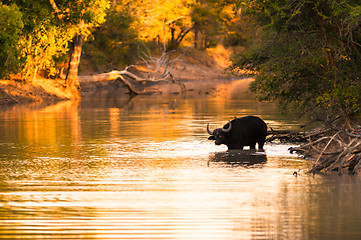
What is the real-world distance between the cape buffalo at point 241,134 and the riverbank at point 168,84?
1.44 meters

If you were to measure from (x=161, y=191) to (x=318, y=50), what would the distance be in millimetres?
6249

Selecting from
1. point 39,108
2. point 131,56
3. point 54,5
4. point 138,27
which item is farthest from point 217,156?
point 131,56

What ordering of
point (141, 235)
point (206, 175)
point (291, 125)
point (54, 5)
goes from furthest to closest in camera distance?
1. point (54, 5)
2. point (291, 125)
3. point (206, 175)
4. point (141, 235)

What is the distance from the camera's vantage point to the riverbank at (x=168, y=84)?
1764 inches

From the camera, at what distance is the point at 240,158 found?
57.1 ft

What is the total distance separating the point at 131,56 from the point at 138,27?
11511 mm

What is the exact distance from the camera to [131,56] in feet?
217

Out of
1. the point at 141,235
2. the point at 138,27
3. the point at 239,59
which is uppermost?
the point at 138,27

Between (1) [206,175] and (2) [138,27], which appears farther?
(2) [138,27]

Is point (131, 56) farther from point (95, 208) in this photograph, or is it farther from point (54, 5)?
point (95, 208)

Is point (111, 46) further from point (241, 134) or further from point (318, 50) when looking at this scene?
point (318, 50)

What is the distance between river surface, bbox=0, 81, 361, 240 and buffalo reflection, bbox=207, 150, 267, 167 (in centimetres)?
2

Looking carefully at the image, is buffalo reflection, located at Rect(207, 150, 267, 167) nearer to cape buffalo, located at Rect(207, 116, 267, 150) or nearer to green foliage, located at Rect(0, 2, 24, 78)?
cape buffalo, located at Rect(207, 116, 267, 150)

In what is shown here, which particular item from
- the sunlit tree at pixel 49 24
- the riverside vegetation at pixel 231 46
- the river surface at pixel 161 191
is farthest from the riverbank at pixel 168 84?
the river surface at pixel 161 191
